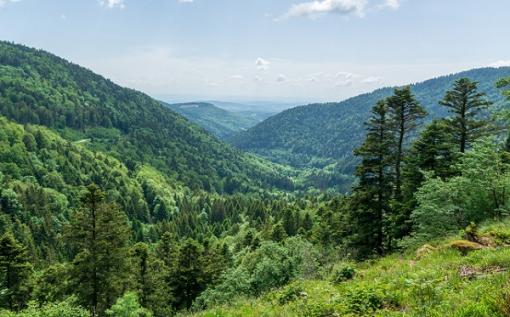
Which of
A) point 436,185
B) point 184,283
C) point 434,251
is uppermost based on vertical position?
point 436,185

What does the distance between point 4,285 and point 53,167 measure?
156277mm

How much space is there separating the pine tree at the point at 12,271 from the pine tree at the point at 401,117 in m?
41.5

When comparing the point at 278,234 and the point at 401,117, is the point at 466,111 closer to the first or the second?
the point at 401,117

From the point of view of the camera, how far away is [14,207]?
134 m

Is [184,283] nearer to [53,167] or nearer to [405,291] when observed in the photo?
[405,291]

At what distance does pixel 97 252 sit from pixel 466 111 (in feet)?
117

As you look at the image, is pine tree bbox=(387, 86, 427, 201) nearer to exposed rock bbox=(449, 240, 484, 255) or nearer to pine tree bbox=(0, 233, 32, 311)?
exposed rock bbox=(449, 240, 484, 255)

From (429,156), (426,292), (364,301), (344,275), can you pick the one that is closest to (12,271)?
(344,275)

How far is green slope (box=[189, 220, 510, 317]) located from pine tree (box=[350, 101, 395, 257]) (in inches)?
678

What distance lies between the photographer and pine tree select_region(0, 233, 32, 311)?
1655 inches

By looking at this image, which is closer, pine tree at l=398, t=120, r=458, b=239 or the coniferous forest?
the coniferous forest

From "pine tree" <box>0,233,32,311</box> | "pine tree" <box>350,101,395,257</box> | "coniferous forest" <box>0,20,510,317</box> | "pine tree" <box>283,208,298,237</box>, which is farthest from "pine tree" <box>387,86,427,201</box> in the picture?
"pine tree" <box>283,208,298,237</box>

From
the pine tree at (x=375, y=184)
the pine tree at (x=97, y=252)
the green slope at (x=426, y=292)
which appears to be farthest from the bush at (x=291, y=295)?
the pine tree at (x=97, y=252)

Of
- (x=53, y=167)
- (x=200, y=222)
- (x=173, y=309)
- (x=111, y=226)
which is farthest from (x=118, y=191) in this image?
(x=111, y=226)
